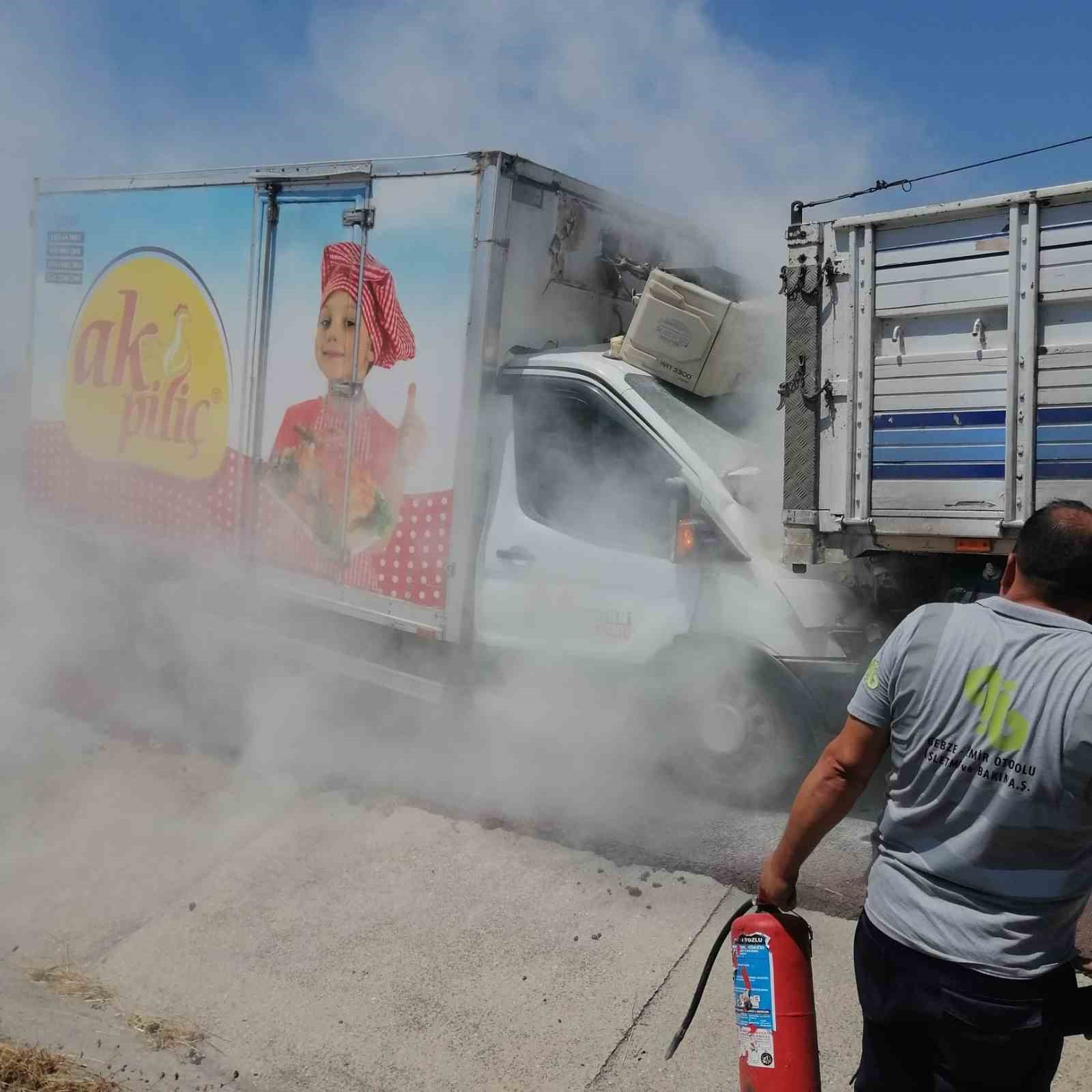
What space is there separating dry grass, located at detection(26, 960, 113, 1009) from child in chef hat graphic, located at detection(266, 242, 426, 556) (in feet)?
7.07

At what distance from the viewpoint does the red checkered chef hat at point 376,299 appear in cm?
527

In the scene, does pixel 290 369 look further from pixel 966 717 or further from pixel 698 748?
pixel 966 717

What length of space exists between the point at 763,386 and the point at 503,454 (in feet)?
3.95

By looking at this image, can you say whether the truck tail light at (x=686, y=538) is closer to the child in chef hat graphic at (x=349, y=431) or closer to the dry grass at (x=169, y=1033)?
the child in chef hat graphic at (x=349, y=431)

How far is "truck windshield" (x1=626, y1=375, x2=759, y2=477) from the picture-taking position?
15.3 ft

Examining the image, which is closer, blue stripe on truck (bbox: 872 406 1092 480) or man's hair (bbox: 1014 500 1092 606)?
man's hair (bbox: 1014 500 1092 606)

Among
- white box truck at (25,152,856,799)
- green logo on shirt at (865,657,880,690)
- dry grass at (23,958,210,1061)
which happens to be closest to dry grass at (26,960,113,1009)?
dry grass at (23,958,210,1061)

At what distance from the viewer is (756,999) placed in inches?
87.6

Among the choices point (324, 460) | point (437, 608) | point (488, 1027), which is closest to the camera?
point (488, 1027)

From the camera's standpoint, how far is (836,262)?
4.07 m

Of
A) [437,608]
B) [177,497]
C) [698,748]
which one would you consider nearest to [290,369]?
[177,497]

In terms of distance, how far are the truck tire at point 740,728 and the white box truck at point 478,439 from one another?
0.01 meters

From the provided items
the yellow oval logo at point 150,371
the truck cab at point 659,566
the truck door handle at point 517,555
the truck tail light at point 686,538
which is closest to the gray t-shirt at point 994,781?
the truck cab at point 659,566

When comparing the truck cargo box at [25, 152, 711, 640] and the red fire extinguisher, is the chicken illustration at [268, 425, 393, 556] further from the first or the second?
the red fire extinguisher
